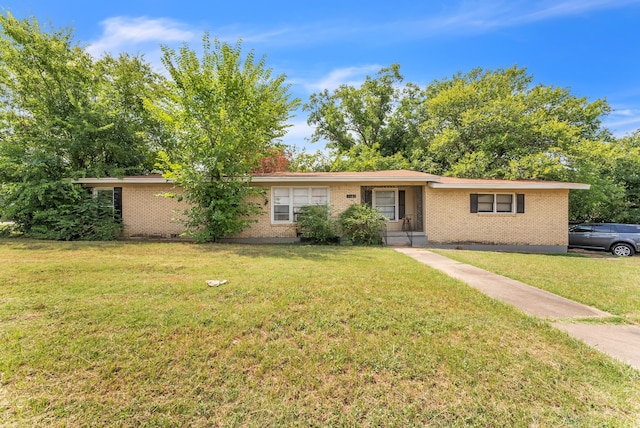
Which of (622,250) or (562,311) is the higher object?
(562,311)

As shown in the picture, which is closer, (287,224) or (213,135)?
(213,135)

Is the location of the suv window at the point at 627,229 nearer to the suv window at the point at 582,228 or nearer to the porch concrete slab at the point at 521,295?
the suv window at the point at 582,228

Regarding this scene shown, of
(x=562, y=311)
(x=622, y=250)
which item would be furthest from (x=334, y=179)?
(x=622, y=250)

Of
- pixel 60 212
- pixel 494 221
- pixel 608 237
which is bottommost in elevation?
pixel 608 237

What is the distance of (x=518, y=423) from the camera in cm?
218

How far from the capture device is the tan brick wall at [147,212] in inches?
476

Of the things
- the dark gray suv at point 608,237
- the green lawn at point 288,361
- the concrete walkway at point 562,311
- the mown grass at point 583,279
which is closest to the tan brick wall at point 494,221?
the dark gray suv at point 608,237

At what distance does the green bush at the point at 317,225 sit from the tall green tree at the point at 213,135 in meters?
1.96

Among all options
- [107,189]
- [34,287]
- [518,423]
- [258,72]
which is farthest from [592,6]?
[107,189]

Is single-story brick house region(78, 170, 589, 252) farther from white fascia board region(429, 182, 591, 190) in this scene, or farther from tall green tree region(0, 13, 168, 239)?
tall green tree region(0, 13, 168, 239)

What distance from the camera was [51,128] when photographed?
12758mm

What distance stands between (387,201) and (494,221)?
4.55 m

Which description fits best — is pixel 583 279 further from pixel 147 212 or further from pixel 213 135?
pixel 147 212

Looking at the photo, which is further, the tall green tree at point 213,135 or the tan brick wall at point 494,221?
the tan brick wall at point 494,221
